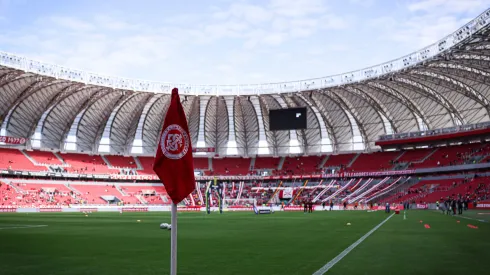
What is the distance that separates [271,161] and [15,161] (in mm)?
51181

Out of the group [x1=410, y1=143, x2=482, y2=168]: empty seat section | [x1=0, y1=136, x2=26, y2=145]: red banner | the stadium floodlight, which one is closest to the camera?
[x1=410, y1=143, x2=482, y2=168]: empty seat section

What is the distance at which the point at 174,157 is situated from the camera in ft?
20.1

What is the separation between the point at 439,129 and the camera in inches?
3076

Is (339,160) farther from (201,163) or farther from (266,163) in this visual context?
(201,163)

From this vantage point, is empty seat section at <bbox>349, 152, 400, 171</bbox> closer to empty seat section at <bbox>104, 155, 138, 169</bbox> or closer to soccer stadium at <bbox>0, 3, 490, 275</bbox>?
soccer stadium at <bbox>0, 3, 490, 275</bbox>

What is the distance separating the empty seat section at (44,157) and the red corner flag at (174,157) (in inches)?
3459

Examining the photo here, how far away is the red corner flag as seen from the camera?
6070mm

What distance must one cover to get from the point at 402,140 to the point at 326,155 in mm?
18759

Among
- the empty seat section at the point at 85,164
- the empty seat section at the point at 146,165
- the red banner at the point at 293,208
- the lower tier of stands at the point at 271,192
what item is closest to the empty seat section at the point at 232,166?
the lower tier of stands at the point at 271,192

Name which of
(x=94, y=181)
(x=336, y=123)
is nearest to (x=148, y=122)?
(x=94, y=181)

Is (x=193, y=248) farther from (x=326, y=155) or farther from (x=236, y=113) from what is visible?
(x=326, y=155)

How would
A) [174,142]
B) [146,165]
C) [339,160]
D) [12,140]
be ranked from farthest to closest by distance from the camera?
1. [146,165]
2. [339,160]
3. [12,140]
4. [174,142]

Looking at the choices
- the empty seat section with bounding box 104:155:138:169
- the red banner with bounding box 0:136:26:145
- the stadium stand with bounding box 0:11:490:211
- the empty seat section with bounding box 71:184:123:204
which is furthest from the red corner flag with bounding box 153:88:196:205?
the empty seat section with bounding box 104:155:138:169

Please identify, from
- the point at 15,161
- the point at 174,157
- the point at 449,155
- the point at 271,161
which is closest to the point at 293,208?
the point at 271,161
